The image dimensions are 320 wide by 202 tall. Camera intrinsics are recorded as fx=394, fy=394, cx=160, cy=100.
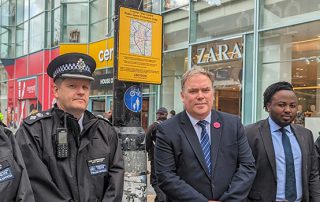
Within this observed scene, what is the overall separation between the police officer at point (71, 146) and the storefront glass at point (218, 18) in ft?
28.4

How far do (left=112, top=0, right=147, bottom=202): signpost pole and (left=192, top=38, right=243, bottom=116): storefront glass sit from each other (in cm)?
731

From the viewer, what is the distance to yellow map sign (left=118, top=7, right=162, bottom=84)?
157 inches

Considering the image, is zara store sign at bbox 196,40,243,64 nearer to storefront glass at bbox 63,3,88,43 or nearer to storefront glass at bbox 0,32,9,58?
storefront glass at bbox 63,3,88,43

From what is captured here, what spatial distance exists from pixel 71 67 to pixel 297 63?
25.8 ft

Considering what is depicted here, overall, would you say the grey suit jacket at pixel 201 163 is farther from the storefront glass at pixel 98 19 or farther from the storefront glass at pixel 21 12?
the storefront glass at pixel 21 12

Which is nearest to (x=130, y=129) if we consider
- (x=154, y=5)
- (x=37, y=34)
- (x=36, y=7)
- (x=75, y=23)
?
(x=154, y=5)

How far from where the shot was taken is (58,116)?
278 cm

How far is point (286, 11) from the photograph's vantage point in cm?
996

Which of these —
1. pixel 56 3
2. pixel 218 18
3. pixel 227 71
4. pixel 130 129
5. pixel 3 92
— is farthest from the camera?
pixel 3 92

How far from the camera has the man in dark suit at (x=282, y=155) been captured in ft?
10.4

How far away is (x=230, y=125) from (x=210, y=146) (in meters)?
0.25

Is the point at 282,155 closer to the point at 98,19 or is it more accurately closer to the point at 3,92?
the point at 98,19

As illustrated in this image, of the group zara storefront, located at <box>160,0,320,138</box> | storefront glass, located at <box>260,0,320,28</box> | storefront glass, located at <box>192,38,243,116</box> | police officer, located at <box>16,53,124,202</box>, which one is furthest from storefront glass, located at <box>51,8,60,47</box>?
police officer, located at <box>16,53,124,202</box>

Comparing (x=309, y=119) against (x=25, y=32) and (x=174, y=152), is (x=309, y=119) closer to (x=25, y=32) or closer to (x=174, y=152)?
(x=174, y=152)
